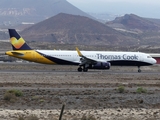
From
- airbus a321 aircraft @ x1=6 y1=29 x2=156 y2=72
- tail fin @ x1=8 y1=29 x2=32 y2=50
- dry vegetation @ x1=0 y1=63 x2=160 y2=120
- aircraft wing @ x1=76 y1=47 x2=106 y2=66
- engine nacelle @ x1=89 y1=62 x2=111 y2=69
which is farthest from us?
tail fin @ x1=8 y1=29 x2=32 y2=50

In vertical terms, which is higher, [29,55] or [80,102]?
[29,55]

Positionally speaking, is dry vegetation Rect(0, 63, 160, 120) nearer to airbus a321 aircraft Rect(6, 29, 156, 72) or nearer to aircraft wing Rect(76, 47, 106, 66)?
aircraft wing Rect(76, 47, 106, 66)

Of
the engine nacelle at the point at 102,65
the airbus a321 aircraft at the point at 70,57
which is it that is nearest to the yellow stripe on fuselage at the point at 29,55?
the airbus a321 aircraft at the point at 70,57

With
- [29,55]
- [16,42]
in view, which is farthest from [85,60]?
[16,42]

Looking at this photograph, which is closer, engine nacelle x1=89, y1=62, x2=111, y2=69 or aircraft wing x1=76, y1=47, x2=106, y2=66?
engine nacelle x1=89, y1=62, x2=111, y2=69

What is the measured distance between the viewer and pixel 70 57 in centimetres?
5741

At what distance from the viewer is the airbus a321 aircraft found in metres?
56.3

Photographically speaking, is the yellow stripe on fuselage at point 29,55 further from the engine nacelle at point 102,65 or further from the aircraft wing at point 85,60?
the engine nacelle at point 102,65

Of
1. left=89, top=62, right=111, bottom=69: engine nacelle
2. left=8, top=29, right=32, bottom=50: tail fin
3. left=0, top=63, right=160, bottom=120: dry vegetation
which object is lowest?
left=0, top=63, right=160, bottom=120: dry vegetation

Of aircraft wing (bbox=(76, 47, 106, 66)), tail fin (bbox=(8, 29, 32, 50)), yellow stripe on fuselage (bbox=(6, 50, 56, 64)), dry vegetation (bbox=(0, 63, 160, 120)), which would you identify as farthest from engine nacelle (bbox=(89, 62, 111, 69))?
dry vegetation (bbox=(0, 63, 160, 120))

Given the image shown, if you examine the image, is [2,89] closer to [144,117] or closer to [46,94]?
[46,94]

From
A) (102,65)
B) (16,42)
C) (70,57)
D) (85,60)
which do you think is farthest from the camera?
(70,57)

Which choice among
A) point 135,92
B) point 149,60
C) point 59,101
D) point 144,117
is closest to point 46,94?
point 59,101

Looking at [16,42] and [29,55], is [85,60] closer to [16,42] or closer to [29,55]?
[29,55]
